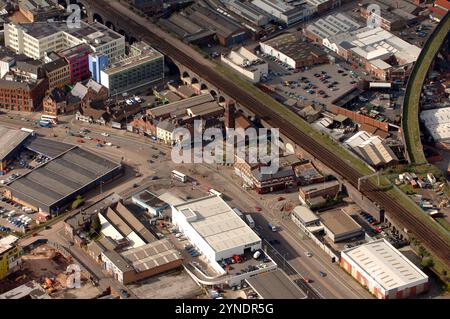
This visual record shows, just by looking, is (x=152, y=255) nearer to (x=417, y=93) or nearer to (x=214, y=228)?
(x=214, y=228)

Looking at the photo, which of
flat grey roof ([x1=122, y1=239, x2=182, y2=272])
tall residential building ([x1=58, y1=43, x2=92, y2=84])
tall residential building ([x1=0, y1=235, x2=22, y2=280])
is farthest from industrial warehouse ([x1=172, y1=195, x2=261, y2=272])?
tall residential building ([x1=58, y1=43, x2=92, y2=84])

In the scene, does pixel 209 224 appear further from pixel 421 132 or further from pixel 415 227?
pixel 421 132

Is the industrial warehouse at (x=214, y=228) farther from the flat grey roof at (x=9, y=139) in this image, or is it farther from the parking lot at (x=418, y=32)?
the parking lot at (x=418, y=32)

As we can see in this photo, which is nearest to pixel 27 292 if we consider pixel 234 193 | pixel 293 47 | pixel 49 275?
pixel 49 275

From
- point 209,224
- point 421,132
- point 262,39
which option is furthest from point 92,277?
point 262,39

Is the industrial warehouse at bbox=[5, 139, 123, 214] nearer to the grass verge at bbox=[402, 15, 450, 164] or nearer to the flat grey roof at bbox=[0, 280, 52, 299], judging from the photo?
the flat grey roof at bbox=[0, 280, 52, 299]
